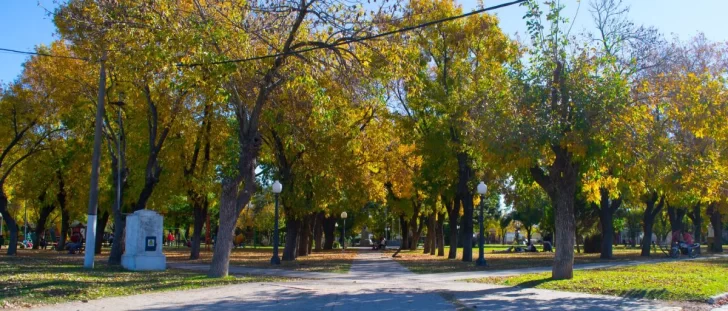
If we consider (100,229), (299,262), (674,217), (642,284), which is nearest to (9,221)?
(100,229)

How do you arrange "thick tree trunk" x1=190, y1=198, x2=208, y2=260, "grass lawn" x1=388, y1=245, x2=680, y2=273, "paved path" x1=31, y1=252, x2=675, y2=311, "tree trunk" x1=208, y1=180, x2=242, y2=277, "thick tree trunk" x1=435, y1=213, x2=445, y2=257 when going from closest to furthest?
"paved path" x1=31, y1=252, x2=675, y2=311
"tree trunk" x1=208, y1=180, x2=242, y2=277
"grass lawn" x1=388, y1=245, x2=680, y2=273
"thick tree trunk" x1=190, y1=198, x2=208, y2=260
"thick tree trunk" x1=435, y1=213, x2=445, y2=257

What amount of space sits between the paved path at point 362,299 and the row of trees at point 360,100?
2779mm

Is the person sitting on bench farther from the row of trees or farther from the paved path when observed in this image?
the paved path

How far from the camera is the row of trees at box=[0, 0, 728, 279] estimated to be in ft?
48.2

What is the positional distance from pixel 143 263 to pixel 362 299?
10385 mm

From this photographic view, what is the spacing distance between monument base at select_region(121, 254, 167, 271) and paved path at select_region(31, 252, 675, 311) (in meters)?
6.52

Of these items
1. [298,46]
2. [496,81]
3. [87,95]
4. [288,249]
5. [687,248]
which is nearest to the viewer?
[298,46]

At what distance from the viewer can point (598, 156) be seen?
1460 cm

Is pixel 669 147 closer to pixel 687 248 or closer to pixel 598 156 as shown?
pixel 598 156

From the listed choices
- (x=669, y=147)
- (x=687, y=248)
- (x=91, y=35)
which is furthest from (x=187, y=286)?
(x=687, y=248)

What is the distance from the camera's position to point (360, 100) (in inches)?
703

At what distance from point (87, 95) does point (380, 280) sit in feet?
45.5

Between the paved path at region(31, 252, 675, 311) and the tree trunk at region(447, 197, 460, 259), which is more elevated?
the tree trunk at region(447, 197, 460, 259)

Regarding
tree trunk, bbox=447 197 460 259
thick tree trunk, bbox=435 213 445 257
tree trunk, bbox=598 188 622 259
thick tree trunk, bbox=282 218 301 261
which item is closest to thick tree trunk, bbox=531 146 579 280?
thick tree trunk, bbox=282 218 301 261
